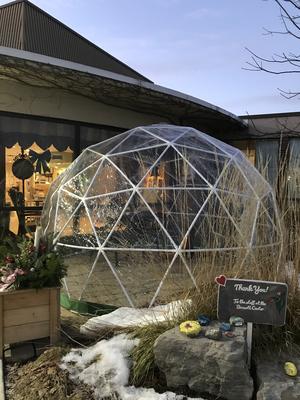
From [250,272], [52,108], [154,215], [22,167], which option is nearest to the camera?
[250,272]

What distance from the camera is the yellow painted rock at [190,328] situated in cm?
310

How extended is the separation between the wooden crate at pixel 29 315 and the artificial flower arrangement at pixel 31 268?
7 cm

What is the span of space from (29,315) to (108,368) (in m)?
1.03

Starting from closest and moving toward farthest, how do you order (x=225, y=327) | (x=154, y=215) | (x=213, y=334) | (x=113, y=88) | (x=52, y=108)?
(x=213, y=334), (x=225, y=327), (x=154, y=215), (x=113, y=88), (x=52, y=108)

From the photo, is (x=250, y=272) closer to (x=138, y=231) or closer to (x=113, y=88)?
(x=138, y=231)

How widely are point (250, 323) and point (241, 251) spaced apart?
0.64 meters

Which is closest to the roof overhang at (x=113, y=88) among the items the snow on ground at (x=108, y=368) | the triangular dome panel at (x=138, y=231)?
the triangular dome panel at (x=138, y=231)

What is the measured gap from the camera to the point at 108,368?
3211 millimetres

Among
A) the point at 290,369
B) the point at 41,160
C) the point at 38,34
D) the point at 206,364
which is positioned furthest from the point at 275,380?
the point at 38,34

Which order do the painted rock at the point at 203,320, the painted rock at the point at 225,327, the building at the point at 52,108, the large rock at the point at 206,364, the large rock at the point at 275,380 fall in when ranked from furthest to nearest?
the building at the point at 52,108
the painted rock at the point at 203,320
the painted rock at the point at 225,327
the large rock at the point at 206,364
the large rock at the point at 275,380

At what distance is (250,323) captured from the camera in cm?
314

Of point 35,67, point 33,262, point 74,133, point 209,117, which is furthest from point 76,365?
point 209,117

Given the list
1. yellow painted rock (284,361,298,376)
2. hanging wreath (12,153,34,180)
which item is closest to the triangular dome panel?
yellow painted rock (284,361,298,376)

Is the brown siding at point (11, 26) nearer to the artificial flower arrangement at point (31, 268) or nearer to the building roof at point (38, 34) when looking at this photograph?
the building roof at point (38, 34)
